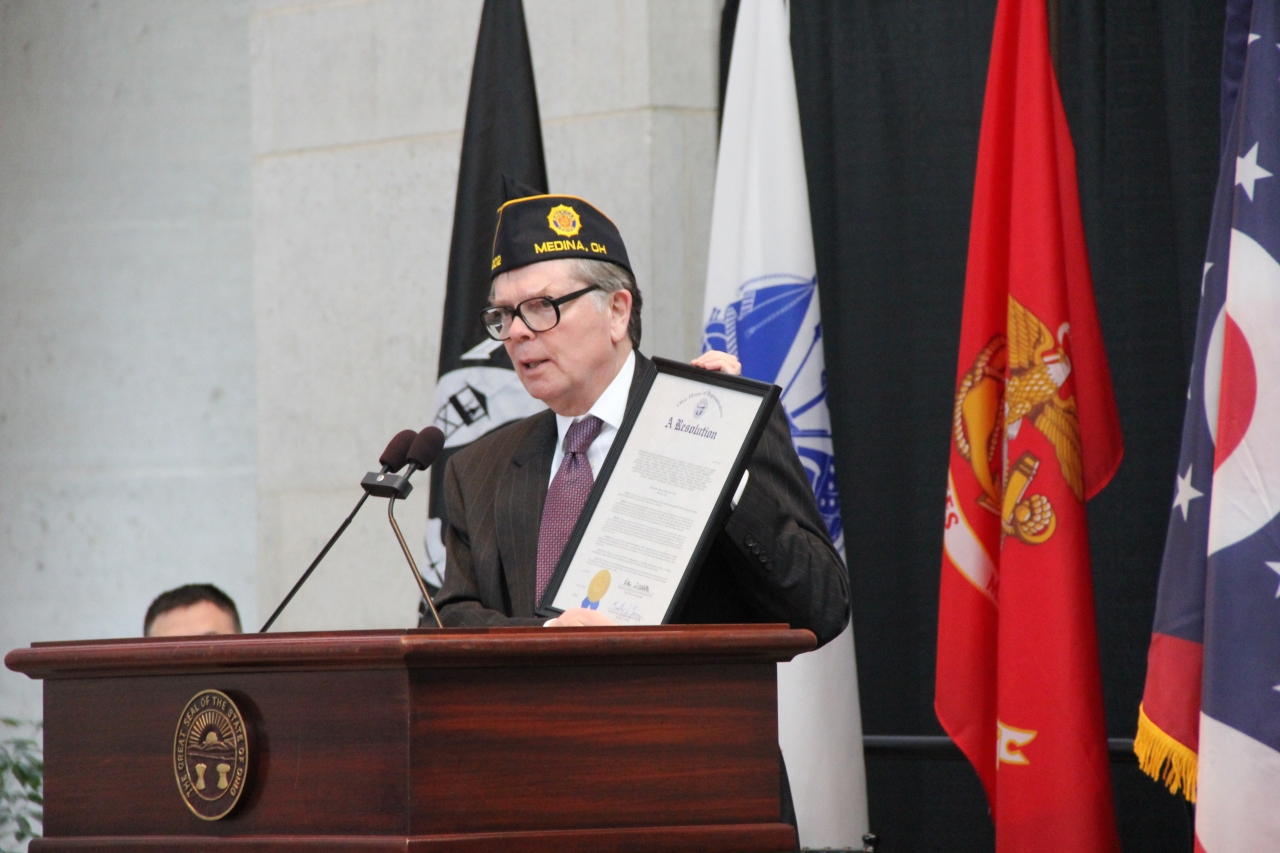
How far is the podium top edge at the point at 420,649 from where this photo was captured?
1576mm

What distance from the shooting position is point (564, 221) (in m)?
2.30

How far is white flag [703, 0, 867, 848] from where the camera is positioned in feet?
11.4

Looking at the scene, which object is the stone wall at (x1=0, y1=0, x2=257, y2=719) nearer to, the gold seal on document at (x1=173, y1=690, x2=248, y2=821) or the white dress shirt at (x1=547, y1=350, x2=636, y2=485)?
the white dress shirt at (x1=547, y1=350, x2=636, y2=485)

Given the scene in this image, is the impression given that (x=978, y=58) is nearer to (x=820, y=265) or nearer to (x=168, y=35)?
(x=820, y=265)

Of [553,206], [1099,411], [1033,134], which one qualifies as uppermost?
[1033,134]

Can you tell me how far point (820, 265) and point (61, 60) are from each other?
296 cm

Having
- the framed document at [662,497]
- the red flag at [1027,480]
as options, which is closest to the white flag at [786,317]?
the red flag at [1027,480]

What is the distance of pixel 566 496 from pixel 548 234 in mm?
376

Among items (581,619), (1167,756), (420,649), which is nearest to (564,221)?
(581,619)

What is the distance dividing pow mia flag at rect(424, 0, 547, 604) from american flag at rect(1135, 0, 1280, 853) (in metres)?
1.52

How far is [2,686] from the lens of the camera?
5.32 m

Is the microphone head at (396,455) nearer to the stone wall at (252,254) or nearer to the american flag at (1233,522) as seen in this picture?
the american flag at (1233,522)

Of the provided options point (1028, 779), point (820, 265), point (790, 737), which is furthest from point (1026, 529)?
point (820, 265)

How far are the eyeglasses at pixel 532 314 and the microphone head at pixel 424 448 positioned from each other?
0.29 metres
